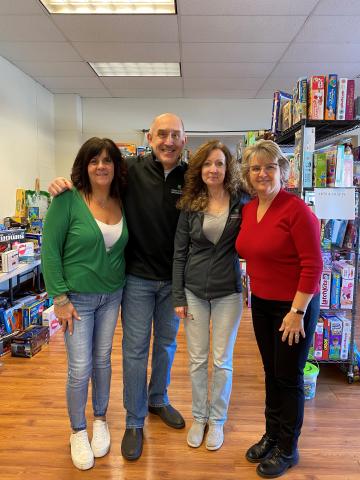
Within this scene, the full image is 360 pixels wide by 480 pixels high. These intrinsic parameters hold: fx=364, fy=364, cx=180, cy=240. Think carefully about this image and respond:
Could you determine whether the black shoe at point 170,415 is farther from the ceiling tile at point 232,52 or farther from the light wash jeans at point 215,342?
the ceiling tile at point 232,52

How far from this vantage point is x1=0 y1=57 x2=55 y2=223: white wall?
4145 millimetres

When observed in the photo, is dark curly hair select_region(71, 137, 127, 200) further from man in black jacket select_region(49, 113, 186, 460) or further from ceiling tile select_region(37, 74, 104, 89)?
ceiling tile select_region(37, 74, 104, 89)

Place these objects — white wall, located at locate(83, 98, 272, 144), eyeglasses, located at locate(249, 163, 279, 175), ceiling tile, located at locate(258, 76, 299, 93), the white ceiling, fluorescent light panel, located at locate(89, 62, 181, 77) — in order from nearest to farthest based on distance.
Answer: eyeglasses, located at locate(249, 163, 279, 175)
the white ceiling
fluorescent light panel, located at locate(89, 62, 181, 77)
ceiling tile, located at locate(258, 76, 299, 93)
white wall, located at locate(83, 98, 272, 144)

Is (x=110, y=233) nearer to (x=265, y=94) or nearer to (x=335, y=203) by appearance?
(x=335, y=203)

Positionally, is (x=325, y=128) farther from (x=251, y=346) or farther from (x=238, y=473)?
(x=238, y=473)

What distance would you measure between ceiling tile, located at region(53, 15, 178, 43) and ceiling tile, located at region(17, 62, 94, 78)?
0.75 metres

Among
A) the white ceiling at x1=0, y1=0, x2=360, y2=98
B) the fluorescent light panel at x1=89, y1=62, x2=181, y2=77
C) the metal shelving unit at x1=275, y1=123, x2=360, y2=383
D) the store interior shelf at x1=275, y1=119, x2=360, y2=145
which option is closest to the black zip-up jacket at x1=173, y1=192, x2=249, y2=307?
the metal shelving unit at x1=275, y1=123, x2=360, y2=383

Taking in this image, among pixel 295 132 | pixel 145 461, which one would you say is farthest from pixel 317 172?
pixel 145 461

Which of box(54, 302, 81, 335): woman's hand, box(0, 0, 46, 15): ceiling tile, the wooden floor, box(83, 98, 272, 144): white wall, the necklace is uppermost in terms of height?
box(0, 0, 46, 15): ceiling tile

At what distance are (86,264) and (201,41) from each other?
2935mm

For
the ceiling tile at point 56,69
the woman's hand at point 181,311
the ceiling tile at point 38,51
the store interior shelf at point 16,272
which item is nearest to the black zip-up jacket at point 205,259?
the woman's hand at point 181,311

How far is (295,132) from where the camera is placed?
248 cm

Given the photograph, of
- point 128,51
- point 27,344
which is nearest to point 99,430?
point 27,344

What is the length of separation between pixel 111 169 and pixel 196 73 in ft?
11.3
